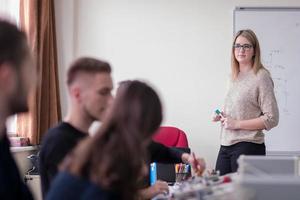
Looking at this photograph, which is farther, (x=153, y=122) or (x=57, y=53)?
(x=57, y=53)

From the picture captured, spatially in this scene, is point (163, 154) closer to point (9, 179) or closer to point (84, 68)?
point (84, 68)

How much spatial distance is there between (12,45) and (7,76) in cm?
8

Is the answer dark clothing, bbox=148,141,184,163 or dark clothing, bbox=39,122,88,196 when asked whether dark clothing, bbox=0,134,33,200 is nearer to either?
dark clothing, bbox=39,122,88,196

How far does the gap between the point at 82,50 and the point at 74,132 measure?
2.59m

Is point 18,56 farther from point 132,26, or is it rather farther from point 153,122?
point 132,26

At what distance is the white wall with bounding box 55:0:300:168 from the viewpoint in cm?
405

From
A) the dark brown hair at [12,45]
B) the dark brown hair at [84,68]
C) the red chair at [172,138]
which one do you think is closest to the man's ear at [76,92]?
the dark brown hair at [84,68]

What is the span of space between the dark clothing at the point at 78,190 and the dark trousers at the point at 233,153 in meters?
1.67

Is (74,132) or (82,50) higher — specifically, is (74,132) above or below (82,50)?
below

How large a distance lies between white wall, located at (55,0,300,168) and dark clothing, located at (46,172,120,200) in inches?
115

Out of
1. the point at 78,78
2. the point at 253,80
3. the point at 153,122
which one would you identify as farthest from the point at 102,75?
the point at 253,80

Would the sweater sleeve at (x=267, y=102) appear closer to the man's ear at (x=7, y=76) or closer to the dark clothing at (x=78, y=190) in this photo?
the dark clothing at (x=78, y=190)

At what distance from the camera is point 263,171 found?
4.98ft

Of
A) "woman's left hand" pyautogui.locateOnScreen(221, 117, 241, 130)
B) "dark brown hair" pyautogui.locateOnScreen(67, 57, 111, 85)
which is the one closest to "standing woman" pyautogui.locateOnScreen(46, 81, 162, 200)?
"dark brown hair" pyautogui.locateOnScreen(67, 57, 111, 85)
